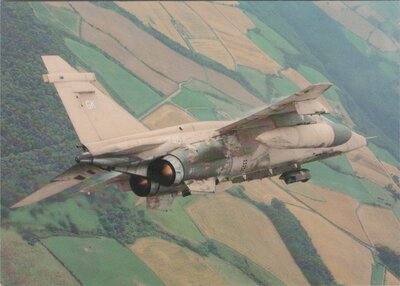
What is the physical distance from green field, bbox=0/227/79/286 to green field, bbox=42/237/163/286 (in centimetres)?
67

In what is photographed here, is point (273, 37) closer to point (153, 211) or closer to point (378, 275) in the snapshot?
point (378, 275)

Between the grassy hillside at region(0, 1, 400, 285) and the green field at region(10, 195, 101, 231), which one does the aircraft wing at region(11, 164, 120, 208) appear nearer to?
the grassy hillside at region(0, 1, 400, 285)

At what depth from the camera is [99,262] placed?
51.2 m

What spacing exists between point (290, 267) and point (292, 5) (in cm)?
4434

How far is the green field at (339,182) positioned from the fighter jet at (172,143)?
39.4 m

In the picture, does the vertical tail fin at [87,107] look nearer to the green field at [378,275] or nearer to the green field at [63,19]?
the green field at [63,19]

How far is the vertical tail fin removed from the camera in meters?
23.8

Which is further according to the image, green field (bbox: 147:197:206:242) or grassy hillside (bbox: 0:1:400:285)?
green field (bbox: 147:197:206:242)

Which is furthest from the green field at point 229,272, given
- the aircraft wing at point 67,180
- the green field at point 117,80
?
the aircraft wing at point 67,180

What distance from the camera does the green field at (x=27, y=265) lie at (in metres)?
48.8

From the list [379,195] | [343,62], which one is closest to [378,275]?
[379,195]

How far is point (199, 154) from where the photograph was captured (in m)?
24.1

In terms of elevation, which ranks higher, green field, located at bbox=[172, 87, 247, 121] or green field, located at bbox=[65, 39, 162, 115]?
green field, located at bbox=[172, 87, 247, 121]

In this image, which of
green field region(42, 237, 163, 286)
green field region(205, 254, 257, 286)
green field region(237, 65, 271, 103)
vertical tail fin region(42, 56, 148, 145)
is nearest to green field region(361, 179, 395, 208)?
green field region(237, 65, 271, 103)
